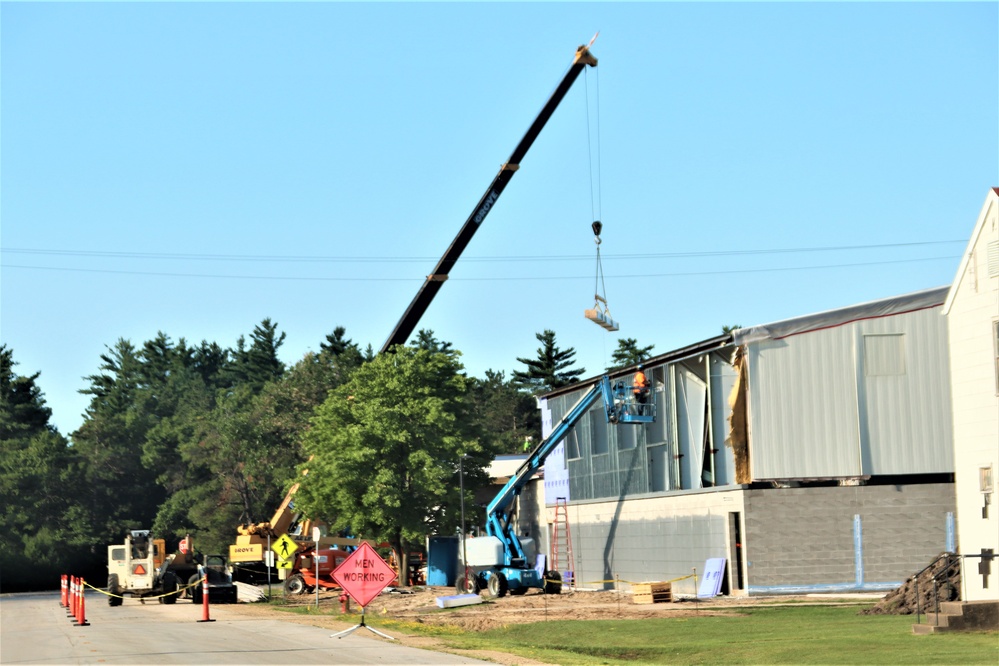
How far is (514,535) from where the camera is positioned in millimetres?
43812

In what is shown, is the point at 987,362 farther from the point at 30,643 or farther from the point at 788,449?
the point at 30,643

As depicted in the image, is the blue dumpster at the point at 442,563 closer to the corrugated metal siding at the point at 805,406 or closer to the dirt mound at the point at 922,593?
the corrugated metal siding at the point at 805,406

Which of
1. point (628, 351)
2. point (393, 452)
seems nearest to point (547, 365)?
point (628, 351)

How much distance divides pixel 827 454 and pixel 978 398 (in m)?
11.3

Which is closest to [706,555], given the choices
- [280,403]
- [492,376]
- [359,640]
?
[359,640]

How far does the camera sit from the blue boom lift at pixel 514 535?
41.6 metres

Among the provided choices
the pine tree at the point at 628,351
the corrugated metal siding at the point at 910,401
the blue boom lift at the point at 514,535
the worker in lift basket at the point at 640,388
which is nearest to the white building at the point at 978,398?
the corrugated metal siding at the point at 910,401

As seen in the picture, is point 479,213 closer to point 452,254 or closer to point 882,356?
point 452,254

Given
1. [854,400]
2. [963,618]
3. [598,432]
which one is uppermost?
[854,400]

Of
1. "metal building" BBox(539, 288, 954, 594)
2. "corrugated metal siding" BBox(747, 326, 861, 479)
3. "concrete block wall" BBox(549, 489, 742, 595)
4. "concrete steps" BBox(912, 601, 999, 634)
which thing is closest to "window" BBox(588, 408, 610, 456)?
"concrete block wall" BBox(549, 489, 742, 595)

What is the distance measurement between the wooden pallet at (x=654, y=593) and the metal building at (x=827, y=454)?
1.89 metres

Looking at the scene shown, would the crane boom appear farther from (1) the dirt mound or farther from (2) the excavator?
(1) the dirt mound

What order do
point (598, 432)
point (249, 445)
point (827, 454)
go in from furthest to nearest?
point (249, 445) < point (598, 432) < point (827, 454)

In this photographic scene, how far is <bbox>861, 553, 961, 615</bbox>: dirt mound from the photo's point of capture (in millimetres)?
28016
